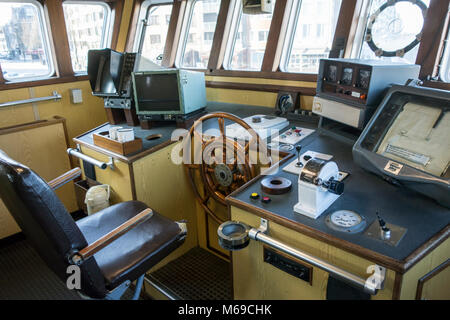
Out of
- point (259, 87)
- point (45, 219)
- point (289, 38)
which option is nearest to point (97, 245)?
point (45, 219)

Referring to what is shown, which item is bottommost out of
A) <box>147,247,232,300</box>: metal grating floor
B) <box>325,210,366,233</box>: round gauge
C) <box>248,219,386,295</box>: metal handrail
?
<box>147,247,232,300</box>: metal grating floor

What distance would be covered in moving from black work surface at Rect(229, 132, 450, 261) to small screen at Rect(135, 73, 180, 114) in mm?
1084

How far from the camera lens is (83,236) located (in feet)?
4.21

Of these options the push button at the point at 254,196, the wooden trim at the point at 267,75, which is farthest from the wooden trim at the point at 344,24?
the push button at the point at 254,196

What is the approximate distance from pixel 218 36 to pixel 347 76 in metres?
1.55

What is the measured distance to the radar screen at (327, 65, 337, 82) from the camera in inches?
75.5

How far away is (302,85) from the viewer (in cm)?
248

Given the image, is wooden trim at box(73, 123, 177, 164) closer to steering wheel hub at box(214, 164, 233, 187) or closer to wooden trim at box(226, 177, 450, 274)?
steering wheel hub at box(214, 164, 233, 187)

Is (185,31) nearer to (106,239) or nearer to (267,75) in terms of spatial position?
(267,75)

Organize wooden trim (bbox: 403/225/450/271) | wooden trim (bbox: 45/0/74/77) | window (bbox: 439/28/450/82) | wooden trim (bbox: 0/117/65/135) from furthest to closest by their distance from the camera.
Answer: wooden trim (bbox: 45/0/74/77)
wooden trim (bbox: 0/117/65/135)
window (bbox: 439/28/450/82)
wooden trim (bbox: 403/225/450/271)

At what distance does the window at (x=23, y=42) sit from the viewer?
3025 mm

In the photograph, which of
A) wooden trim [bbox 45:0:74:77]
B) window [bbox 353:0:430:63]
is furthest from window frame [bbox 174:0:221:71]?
window [bbox 353:0:430:63]

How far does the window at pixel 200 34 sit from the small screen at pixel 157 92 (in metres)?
1.01

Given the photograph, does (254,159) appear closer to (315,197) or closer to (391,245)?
(315,197)
